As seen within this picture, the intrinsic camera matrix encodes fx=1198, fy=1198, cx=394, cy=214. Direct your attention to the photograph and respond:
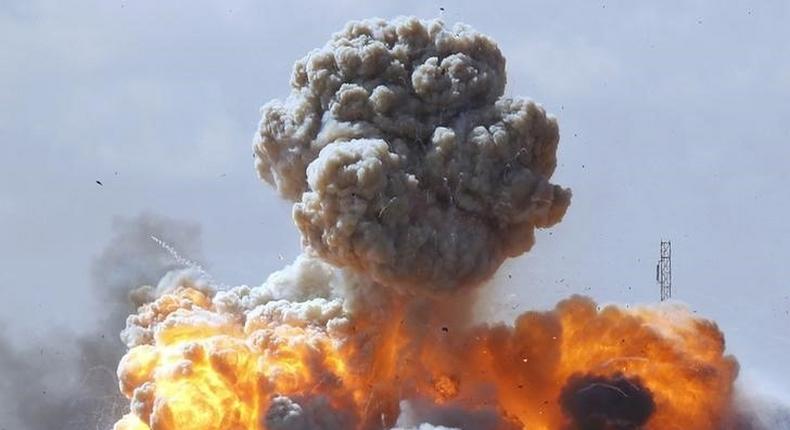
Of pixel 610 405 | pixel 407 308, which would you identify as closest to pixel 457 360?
pixel 407 308

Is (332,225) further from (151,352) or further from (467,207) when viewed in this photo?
(151,352)

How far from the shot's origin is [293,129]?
2450 inches

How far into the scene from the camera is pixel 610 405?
207 feet

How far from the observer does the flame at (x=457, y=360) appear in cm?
5997

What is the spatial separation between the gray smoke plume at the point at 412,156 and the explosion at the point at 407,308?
0.10 m

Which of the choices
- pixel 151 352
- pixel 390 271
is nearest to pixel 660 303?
pixel 390 271

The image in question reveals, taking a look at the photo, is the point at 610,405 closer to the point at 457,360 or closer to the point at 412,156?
the point at 457,360

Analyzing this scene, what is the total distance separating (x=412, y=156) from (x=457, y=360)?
11.5 m

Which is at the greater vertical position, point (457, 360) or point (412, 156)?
point (412, 156)

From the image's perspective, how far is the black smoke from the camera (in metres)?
63.0

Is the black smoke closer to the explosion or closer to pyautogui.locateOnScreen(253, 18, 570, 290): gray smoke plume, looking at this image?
the explosion

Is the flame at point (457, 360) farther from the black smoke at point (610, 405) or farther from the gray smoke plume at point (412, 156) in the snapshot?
the gray smoke plume at point (412, 156)

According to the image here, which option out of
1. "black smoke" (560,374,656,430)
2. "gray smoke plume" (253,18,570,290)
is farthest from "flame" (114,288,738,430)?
"gray smoke plume" (253,18,570,290)

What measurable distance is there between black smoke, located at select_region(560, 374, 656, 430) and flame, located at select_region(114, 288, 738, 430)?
21.3 inches
